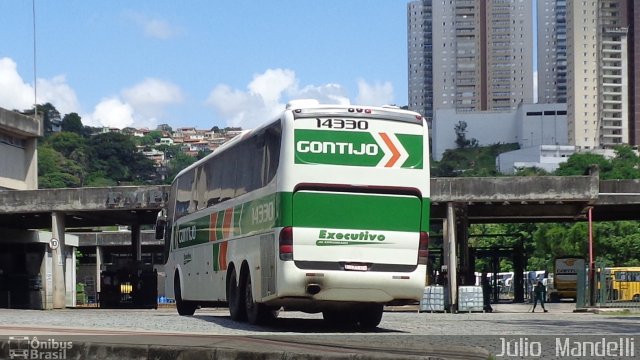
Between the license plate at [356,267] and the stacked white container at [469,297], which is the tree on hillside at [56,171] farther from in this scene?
the license plate at [356,267]

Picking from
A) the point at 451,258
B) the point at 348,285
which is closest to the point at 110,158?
the point at 451,258

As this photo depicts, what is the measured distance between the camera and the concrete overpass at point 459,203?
133ft

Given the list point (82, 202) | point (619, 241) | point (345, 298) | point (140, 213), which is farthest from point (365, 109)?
point (619, 241)

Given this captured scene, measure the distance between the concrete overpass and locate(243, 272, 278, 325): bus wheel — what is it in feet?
65.8

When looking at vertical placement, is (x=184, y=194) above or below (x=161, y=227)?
above

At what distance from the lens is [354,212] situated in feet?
63.4

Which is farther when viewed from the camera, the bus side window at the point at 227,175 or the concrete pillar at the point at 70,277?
the concrete pillar at the point at 70,277

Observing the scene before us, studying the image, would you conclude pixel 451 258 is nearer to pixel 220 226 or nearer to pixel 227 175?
pixel 220 226

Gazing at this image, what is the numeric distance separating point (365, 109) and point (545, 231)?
87781mm

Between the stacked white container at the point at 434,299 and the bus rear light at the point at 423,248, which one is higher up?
the bus rear light at the point at 423,248

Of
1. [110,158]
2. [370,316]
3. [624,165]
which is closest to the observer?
[370,316]

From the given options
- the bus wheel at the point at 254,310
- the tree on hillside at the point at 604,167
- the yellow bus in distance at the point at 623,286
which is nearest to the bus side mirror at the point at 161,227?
the bus wheel at the point at 254,310

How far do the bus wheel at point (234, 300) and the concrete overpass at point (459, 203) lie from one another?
19105 mm

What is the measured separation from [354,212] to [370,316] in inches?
116
